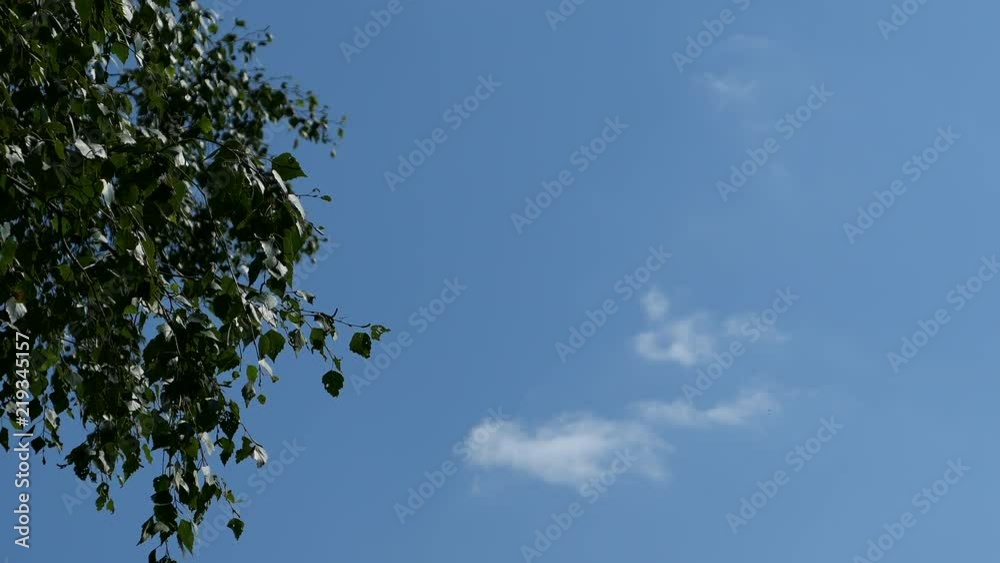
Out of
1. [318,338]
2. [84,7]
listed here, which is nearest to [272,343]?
[318,338]

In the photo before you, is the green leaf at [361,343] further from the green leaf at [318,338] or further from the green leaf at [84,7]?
the green leaf at [84,7]

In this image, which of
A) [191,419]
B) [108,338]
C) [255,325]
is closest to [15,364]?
[108,338]

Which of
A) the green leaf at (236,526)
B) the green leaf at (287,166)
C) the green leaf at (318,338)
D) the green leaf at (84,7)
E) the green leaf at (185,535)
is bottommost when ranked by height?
the green leaf at (185,535)

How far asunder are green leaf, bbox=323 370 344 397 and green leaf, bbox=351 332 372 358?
168 mm

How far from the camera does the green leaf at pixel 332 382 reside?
5543 millimetres

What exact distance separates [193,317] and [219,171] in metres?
0.80

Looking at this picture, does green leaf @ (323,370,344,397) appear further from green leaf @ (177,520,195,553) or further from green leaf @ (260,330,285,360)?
green leaf @ (177,520,195,553)

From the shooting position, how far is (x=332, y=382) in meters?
5.55

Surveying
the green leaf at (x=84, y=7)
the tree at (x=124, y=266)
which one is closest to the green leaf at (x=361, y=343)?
the tree at (x=124, y=266)

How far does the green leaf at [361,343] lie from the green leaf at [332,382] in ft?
0.55

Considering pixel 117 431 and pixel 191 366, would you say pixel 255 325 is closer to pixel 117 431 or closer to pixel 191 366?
pixel 191 366

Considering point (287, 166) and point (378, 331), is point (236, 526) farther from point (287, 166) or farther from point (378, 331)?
point (287, 166)

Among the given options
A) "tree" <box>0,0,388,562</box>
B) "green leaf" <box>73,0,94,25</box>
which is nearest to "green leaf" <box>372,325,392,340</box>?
"tree" <box>0,0,388,562</box>

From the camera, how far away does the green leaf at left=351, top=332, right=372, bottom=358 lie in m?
5.51
